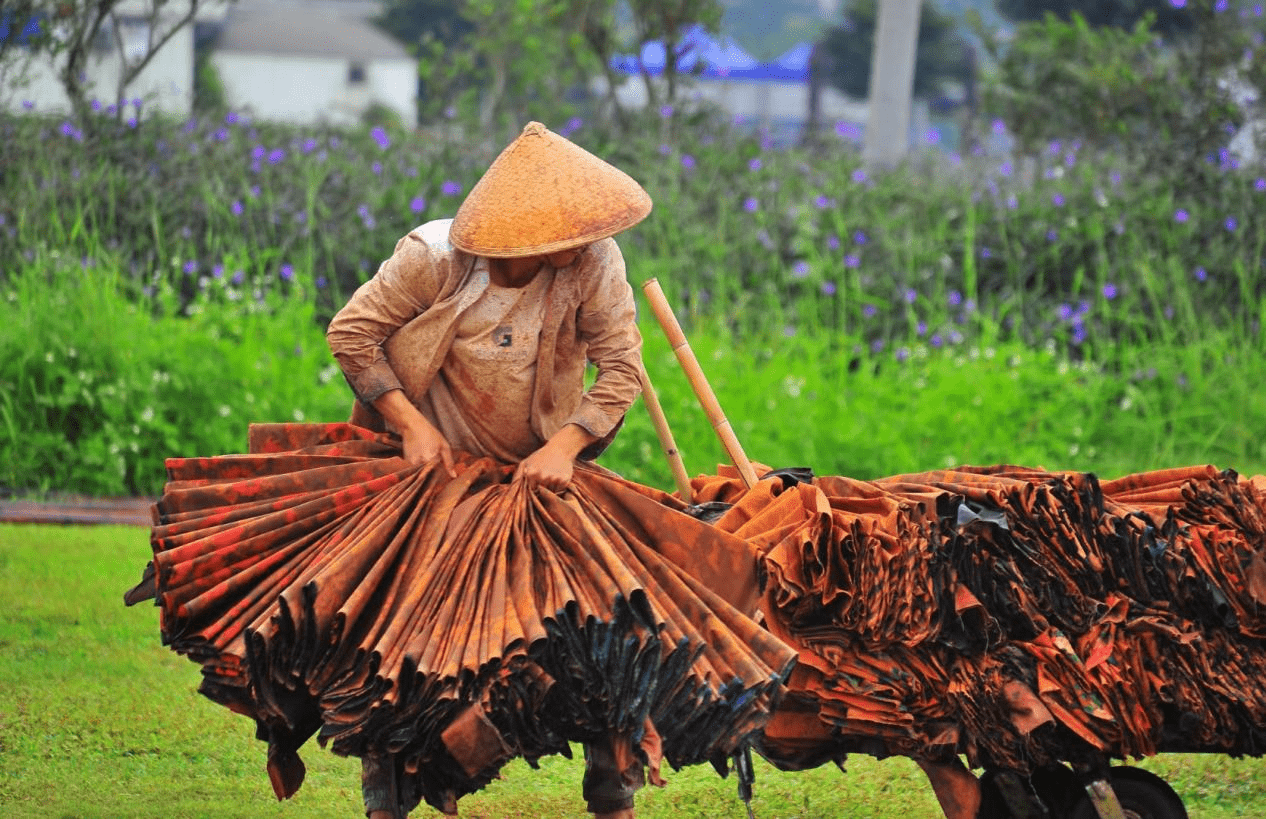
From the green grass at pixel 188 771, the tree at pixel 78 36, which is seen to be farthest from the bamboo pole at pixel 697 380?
the tree at pixel 78 36

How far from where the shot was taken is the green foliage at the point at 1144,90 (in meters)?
10.3

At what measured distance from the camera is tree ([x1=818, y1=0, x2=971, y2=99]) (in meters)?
40.6

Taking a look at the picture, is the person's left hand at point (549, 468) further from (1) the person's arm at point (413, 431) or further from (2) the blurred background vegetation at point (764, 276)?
(2) the blurred background vegetation at point (764, 276)

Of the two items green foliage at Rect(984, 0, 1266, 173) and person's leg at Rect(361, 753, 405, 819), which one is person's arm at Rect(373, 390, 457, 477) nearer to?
person's leg at Rect(361, 753, 405, 819)

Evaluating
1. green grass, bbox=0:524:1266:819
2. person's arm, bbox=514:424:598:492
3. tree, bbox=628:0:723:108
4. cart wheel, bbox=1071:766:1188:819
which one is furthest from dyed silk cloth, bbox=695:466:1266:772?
tree, bbox=628:0:723:108

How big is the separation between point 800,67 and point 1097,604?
40494 mm

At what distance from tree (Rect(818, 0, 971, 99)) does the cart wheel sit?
37.4 metres

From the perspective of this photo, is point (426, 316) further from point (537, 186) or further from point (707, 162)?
point (707, 162)

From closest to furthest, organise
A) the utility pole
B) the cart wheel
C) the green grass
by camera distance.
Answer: the cart wheel < the green grass < the utility pole

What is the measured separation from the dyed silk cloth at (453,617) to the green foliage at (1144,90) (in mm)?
7199

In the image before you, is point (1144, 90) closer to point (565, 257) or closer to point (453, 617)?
point (565, 257)

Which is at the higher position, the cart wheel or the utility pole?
→ the utility pole

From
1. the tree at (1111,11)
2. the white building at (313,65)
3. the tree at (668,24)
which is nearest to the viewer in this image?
the tree at (668,24)

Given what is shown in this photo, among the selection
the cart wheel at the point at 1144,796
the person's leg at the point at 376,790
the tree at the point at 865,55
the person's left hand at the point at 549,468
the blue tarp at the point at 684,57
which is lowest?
the tree at the point at 865,55
